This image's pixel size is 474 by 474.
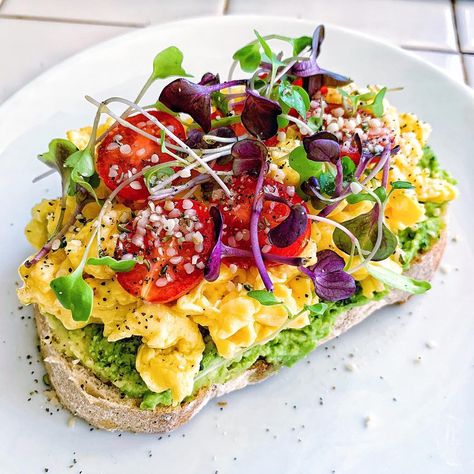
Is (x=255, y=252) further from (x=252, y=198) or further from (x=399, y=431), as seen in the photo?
(x=399, y=431)

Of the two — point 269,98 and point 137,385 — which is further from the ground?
point 269,98

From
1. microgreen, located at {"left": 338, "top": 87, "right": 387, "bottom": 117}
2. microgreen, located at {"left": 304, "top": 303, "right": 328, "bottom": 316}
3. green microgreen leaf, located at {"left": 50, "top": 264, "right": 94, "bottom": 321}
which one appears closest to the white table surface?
microgreen, located at {"left": 338, "top": 87, "right": 387, "bottom": 117}

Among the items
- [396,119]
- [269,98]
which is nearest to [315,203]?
[269,98]

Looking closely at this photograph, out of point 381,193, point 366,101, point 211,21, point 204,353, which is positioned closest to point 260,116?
point 381,193

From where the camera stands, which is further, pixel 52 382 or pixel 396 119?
pixel 396 119

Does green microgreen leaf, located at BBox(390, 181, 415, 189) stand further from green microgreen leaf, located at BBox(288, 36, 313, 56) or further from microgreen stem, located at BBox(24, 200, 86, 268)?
microgreen stem, located at BBox(24, 200, 86, 268)
